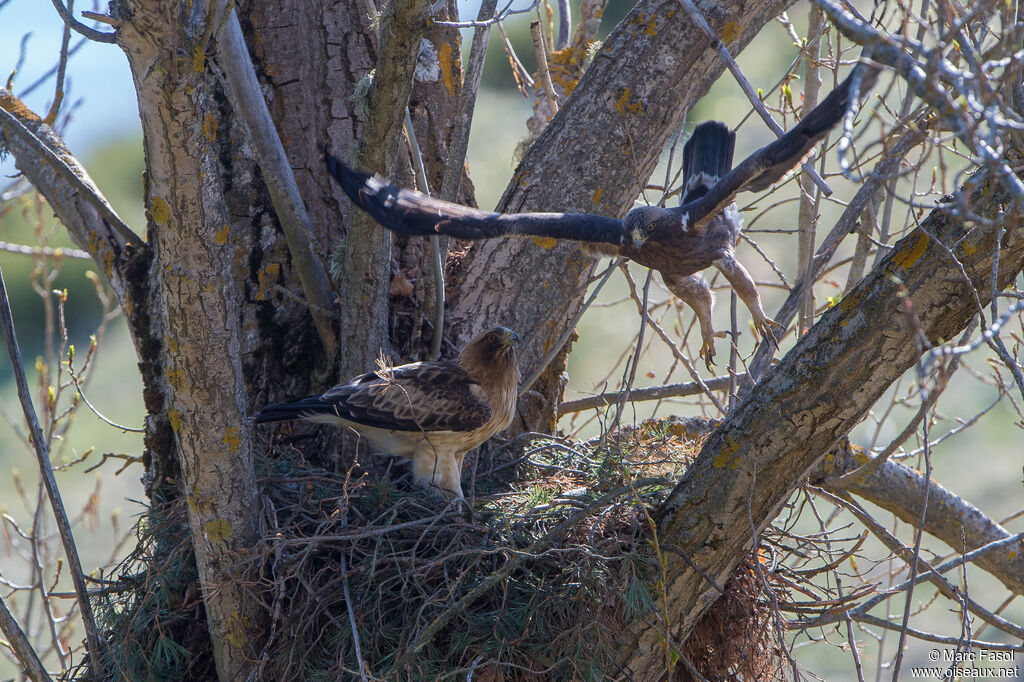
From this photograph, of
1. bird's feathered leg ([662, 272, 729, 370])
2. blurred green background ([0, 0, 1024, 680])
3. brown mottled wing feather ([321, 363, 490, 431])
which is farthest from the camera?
blurred green background ([0, 0, 1024, 680])

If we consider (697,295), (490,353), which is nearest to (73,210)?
(490,353)

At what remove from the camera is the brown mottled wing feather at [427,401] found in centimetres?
374

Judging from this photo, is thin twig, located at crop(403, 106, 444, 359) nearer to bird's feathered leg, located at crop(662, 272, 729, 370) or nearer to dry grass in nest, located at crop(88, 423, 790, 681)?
dry grass in nest, located at crop(88, 423, 790, 681)

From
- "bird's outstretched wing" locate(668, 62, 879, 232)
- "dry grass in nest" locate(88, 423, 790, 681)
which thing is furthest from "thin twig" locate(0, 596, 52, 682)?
"bird's outstretched wing" locate(668, 62, 879, 232)

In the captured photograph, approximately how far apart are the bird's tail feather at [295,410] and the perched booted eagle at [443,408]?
54 millimetres

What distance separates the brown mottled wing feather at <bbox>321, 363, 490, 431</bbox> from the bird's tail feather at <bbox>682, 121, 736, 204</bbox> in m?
1.65

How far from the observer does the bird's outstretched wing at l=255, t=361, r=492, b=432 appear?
11.8 feet

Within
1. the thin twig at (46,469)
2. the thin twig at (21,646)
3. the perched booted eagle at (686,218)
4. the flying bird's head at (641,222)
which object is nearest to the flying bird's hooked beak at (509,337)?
the perched booted eagle at (686,218)

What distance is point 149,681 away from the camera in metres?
3.19

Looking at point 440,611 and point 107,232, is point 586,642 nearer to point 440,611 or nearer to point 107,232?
point 440,611

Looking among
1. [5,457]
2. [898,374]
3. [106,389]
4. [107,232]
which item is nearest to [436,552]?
[898,374]

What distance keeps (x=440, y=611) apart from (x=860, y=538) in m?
1.41

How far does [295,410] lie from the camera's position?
11.8 feet

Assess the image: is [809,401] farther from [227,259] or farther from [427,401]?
[427,401]
